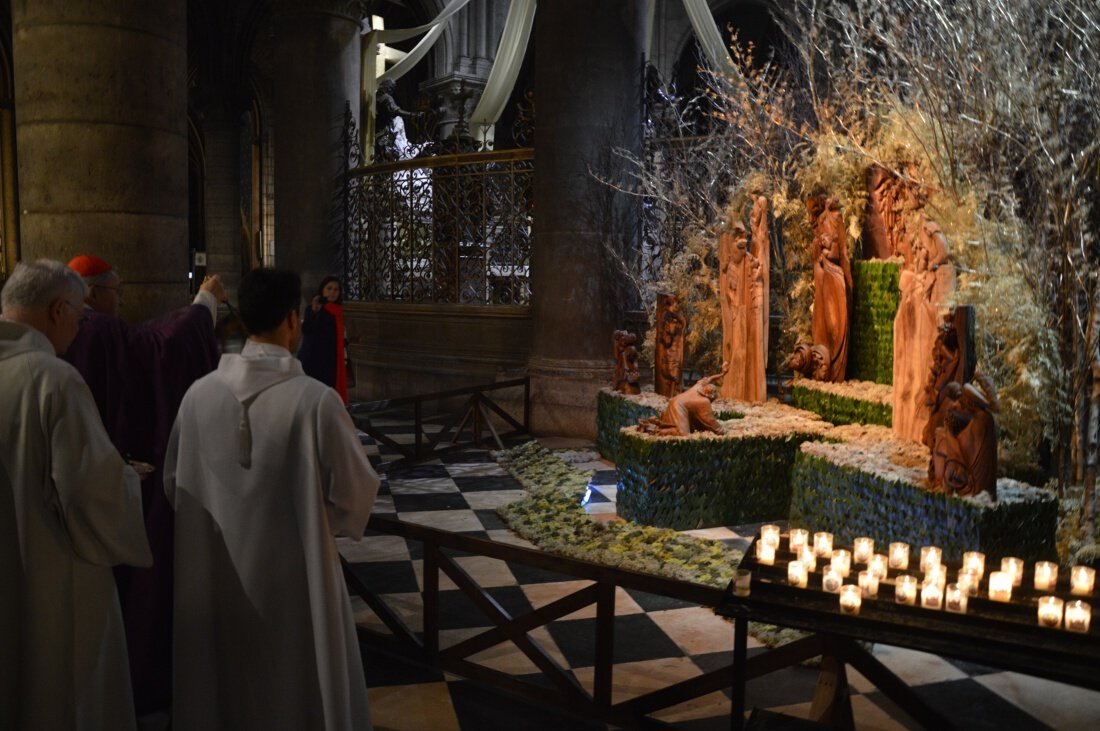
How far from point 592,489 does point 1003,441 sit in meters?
3.05

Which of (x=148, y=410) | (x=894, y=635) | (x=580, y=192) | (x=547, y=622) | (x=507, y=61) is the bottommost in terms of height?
(x=547, y=622)

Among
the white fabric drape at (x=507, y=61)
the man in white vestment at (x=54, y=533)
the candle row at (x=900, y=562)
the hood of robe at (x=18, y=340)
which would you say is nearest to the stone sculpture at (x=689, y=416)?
the candle row at (x=900, y=562)

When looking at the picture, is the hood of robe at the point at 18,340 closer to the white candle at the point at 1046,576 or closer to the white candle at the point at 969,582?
the white candle at the point at 969,582

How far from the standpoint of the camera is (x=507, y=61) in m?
12.9

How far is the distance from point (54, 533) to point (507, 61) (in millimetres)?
11548

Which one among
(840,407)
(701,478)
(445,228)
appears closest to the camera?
(701,478)

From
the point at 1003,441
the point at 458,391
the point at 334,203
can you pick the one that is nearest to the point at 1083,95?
the point at 1003,441

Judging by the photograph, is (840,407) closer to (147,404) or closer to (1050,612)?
(1050,612)

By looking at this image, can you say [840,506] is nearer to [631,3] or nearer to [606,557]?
[606,557]

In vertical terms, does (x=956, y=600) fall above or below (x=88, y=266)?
A: below

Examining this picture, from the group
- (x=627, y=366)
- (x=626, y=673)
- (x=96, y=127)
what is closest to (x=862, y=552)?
(x=626, y=673)

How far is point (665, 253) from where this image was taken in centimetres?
1030

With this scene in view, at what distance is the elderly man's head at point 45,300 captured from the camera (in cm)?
246

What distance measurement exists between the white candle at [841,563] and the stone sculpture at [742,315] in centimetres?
510
